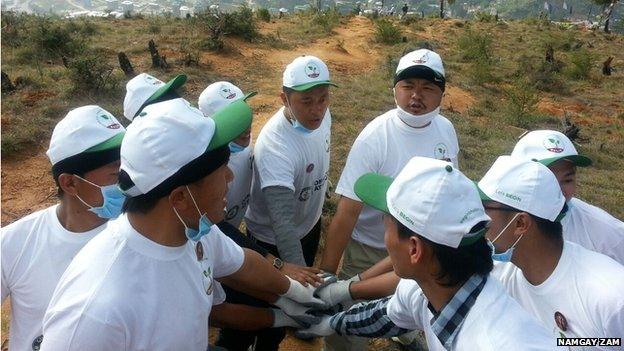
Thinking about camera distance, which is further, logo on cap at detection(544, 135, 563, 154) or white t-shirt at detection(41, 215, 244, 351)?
logo on cap at detection(544, 135, 563, 154)

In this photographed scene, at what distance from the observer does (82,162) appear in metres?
2.12

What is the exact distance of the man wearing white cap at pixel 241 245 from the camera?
2.65 meters

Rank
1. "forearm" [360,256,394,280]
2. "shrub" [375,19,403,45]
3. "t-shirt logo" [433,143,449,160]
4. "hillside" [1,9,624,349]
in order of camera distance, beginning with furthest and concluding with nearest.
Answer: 1. "shrub" [375,19,403,45]
2. "hillside" [1,9,624,349]
3. "t-shirt logo" [433,143,449,160]
4. "forearm" [360,256,394,280]

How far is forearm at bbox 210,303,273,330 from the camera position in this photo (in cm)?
259

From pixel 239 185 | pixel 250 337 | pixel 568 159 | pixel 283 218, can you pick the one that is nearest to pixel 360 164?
pixel 283 218

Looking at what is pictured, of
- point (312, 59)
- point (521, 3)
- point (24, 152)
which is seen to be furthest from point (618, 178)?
point (521, 3)

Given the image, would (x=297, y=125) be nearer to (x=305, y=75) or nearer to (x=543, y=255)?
(x=305, y=75)

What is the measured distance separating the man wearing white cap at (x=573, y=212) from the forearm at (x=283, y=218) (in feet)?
4.43

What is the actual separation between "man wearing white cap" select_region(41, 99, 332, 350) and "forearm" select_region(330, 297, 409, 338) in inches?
35.5

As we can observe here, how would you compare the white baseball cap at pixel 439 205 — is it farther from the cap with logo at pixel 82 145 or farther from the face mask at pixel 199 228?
the cap with logo at pixel 82 145

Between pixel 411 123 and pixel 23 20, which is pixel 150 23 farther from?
pixel 411 123

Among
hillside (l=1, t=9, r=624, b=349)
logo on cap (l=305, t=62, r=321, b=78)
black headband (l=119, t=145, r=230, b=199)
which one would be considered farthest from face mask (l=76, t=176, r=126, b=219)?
hillside (l=1, t=9, r=624, b=349)

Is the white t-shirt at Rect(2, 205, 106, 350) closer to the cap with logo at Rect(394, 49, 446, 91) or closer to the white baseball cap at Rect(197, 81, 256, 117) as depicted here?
the white baseball cap at Rect(197, 81, 256, 117)

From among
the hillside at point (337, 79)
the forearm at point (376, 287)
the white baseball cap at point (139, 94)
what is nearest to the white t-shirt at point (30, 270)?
the white baseball cap at point (139, 94)
